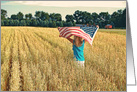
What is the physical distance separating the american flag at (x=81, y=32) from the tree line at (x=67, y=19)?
256 mm

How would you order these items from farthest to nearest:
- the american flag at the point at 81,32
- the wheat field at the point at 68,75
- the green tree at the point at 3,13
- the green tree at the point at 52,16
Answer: the green tree at the point at 52,16 → the green tree at the point at 3,13 → the american flag at the point at 81,32 → the wheat field at the point at 68,75

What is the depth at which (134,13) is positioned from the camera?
15.5ft

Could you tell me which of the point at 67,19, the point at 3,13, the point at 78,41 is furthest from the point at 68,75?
the point at 3,13

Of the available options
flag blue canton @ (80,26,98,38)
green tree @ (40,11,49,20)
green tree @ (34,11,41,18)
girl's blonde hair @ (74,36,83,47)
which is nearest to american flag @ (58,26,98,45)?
flag blue canton @ (80,26,98,38)

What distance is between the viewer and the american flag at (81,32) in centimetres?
473

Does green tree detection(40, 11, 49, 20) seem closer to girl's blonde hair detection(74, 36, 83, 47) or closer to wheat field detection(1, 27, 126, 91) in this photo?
girl's blonde hair detection(74, 36, 83, 47)

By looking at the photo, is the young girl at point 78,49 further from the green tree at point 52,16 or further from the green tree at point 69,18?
the green tree at point 52,16

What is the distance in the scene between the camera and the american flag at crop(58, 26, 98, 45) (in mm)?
4727

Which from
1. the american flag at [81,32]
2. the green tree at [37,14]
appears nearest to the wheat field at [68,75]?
the american flag at [81,32]

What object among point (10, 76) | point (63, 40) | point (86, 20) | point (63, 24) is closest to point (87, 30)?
point (86, 20)

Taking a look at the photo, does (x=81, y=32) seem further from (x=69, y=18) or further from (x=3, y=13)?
(x=3, y=13)

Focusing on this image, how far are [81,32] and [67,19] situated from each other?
503mm

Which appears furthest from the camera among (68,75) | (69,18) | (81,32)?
(69,18)

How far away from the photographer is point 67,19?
501cm
